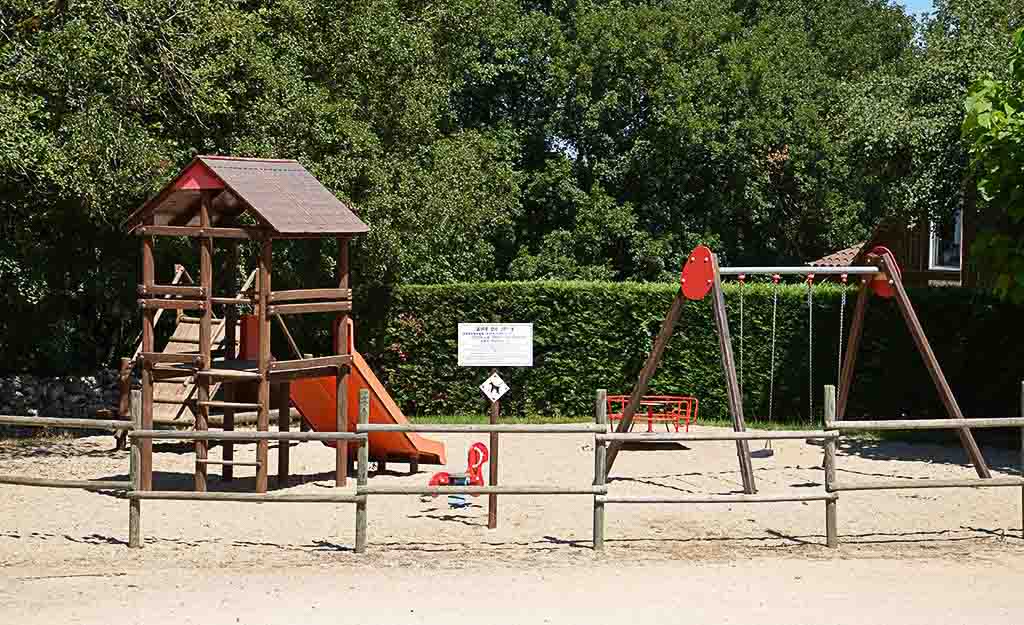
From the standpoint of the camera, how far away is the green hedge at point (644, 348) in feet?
69.9

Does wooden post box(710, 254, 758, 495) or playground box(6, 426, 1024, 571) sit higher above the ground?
wooden post box(710, 254, 758, 495)

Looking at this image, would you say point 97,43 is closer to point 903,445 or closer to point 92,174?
point 92,174

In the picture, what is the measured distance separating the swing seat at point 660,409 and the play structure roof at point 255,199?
4.37 m

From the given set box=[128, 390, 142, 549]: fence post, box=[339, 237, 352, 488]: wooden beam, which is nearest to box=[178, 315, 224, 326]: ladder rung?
box=[339, 237, 352, 488]: wooden beam

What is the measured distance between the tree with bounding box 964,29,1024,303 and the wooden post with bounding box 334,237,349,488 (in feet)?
23.9

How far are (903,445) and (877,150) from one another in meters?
4.30

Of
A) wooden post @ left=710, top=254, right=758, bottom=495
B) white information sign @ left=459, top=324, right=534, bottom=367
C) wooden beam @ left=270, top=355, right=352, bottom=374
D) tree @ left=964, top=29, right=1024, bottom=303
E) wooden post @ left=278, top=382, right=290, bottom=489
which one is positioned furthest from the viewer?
tree @ left=964, top=29, right=1024, bottom=303

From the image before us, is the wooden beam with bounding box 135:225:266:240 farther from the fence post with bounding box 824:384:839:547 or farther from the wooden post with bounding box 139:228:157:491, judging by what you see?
the fence post with bounding box 824:384:839:547

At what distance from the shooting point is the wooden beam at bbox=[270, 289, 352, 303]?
13.7 meters

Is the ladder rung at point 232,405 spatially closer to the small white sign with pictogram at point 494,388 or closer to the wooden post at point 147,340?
the wooden post at point 147,340

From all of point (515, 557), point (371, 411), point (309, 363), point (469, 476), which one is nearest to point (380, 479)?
point (371, 411)

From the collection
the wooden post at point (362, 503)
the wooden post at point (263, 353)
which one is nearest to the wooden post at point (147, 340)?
the wooden post at point (263, 353)

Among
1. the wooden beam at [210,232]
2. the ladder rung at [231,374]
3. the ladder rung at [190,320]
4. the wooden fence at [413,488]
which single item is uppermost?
the wooden beam at [210,232]

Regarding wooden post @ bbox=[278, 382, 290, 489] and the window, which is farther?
the window
